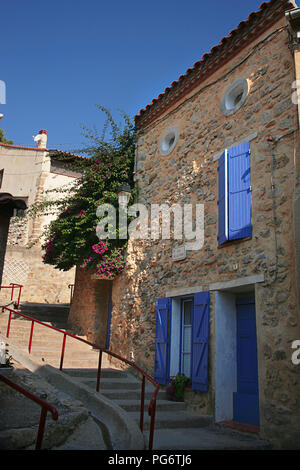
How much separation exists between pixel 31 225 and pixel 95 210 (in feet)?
31.5

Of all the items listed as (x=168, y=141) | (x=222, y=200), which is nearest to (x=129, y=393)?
(x=222, y=200)

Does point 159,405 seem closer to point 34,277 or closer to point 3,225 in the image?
point 3,225

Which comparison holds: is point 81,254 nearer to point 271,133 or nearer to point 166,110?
point 166,110

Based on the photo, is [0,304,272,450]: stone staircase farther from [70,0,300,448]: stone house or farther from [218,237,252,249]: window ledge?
[218,237,252,249]: window ledge

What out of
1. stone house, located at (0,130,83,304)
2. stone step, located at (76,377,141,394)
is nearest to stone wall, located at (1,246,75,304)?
stone house, located at (0,130,83,304)

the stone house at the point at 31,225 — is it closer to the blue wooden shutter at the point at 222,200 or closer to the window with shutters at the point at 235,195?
the blue wooden shutter at the point at 222,200

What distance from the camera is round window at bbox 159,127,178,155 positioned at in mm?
8680

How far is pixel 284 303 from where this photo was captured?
5324mm

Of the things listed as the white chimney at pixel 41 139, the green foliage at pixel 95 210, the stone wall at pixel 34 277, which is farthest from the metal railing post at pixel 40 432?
the white chimney at pixel 41 139

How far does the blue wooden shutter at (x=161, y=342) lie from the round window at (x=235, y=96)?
12.7 feet

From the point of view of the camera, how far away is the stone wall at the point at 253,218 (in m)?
5.25

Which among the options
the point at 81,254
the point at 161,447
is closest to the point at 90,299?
the point at 81,254

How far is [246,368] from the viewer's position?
6105 millimetres

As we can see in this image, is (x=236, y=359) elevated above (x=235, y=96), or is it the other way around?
(x=235, y=96)
